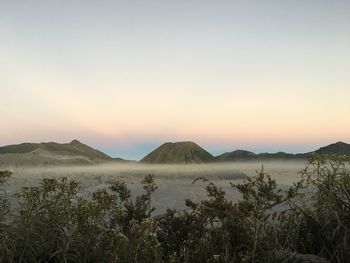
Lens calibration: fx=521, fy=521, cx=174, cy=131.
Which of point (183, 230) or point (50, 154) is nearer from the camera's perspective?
point (183, 230)

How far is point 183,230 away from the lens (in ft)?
23.9

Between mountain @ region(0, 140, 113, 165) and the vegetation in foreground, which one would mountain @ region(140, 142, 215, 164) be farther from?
the vegetation in foreground

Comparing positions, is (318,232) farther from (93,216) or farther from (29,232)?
(29,232)

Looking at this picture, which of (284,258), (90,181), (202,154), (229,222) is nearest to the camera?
(284,258)

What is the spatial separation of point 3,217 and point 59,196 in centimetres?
74

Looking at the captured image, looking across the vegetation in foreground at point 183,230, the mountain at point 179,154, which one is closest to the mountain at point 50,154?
the mountain at point 179,154

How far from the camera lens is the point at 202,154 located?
3684 cm

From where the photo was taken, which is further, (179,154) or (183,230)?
(179,154)

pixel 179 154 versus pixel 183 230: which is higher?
pixel 179 154

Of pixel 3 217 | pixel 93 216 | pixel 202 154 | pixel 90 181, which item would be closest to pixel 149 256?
pixel 93 216

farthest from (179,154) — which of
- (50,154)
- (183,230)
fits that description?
(183,230)

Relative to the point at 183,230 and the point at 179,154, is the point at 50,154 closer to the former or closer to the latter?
the point at 179,154

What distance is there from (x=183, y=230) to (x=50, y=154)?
3149 centimetres

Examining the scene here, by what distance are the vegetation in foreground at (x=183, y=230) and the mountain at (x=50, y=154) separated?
24005mm
